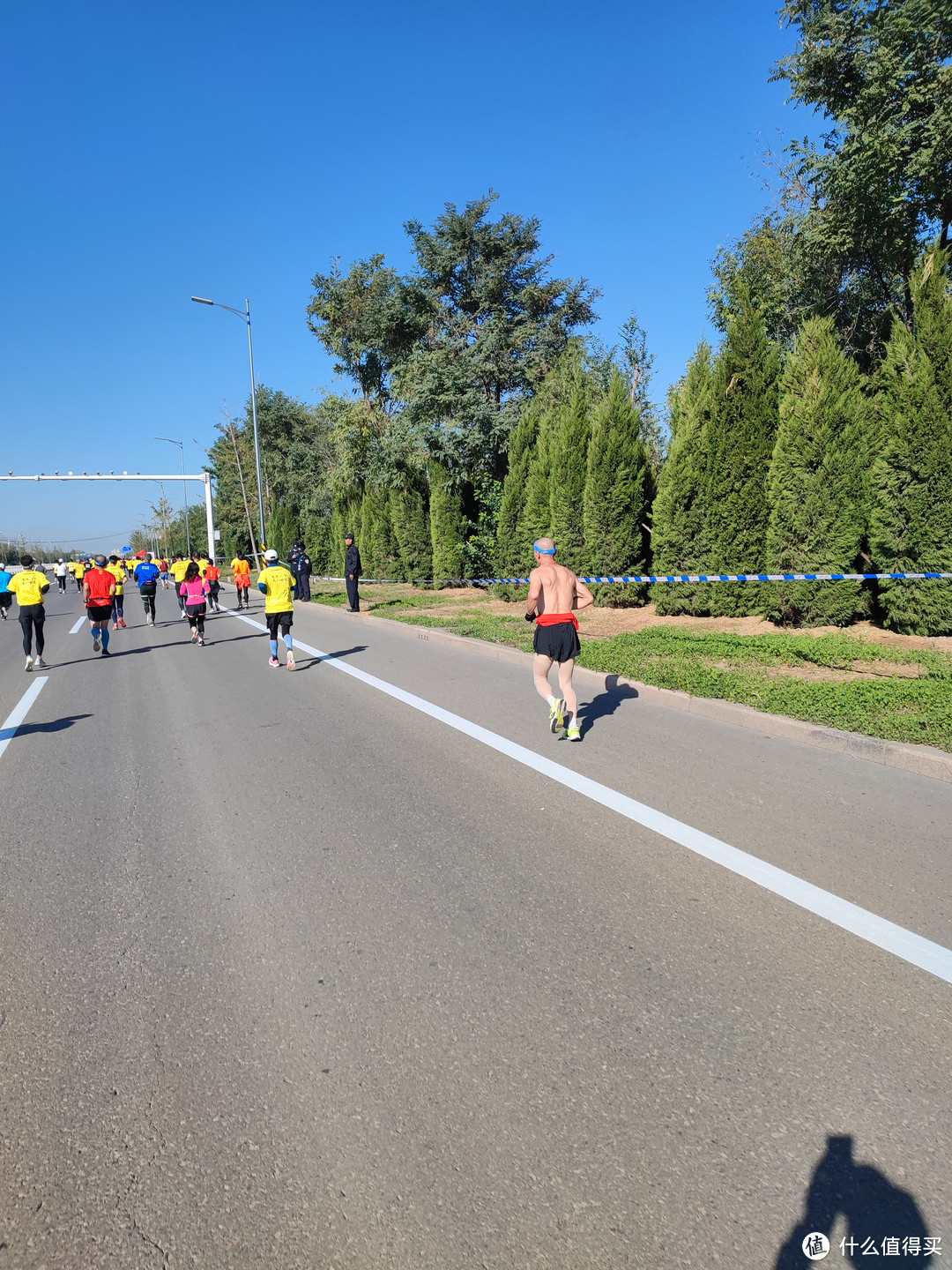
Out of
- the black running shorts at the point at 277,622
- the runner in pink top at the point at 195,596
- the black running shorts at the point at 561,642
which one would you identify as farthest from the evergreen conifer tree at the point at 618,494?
the black running shorts at the point at 561,642

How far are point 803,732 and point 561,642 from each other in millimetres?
2300

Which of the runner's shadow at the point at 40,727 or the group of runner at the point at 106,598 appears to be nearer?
the runner's shadow at the point at 40,727

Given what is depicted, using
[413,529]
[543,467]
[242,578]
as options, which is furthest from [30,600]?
[413,529]

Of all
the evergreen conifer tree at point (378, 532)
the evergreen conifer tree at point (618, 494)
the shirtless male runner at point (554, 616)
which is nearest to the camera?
the shirtless male runner at point (554, 616)

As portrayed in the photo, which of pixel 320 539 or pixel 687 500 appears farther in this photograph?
pixel 320 539

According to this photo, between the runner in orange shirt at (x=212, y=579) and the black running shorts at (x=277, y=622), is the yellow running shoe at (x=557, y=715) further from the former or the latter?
the runner in orange shirt at (x=212, y=579)

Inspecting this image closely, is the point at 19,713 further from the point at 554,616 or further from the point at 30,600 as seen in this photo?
the point at 554,616

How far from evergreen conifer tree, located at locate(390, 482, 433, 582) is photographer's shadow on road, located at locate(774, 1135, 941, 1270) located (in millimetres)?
28209

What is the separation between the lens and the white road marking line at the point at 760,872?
337cm

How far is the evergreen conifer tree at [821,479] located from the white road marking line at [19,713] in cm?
1132

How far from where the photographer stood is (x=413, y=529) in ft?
99.6

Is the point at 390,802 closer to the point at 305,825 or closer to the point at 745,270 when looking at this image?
Result: the point at 305,825

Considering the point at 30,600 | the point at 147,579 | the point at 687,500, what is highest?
the point at 687,500

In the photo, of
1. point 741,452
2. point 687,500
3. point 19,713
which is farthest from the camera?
point 687,500
